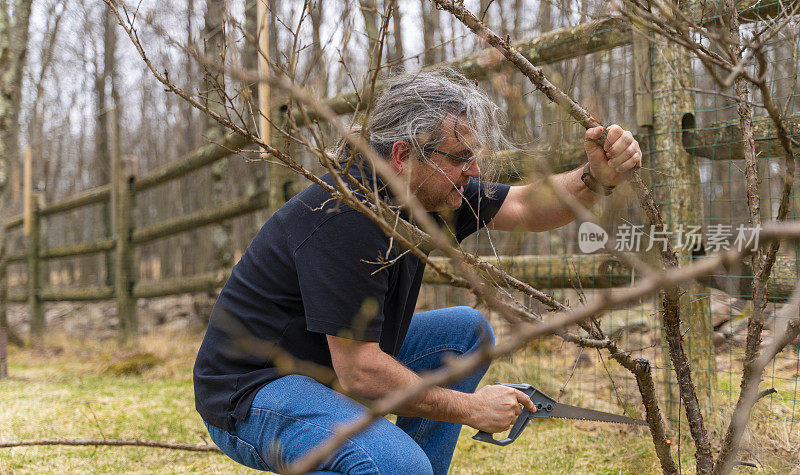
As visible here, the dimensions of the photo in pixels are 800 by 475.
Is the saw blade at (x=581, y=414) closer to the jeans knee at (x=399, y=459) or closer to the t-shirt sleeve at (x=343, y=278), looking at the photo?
the jeans knee at (x=399, y=459)

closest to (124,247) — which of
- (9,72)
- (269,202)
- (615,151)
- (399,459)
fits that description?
(9,72)

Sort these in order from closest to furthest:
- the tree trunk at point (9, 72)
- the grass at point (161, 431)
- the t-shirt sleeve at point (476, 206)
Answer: the t-shirt sleeve at point (476, 206)
the grass at point (161, 431)
the tree trunk at point (9, 72)

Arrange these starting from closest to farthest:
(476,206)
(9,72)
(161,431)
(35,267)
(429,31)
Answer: (476,206) < (161,431) < (9,72) < (429,31) < (35,267)

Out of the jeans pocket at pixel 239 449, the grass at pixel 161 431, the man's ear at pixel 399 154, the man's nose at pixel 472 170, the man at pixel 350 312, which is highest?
the man's ear at pixel 399 154

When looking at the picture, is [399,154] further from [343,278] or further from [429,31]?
[429,31]

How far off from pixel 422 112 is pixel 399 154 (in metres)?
0.13

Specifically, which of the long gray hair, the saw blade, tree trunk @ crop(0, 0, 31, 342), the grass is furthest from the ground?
tree trunk @ crop(0, 0, 31, 342)

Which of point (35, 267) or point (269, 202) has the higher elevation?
point (269, 202)

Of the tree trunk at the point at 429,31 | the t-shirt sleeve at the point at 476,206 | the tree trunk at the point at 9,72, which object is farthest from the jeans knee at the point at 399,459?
the tree trunk at the point at 9,72

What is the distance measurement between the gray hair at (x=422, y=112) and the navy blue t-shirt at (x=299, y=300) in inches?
6.4

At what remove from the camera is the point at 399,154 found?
5.85ft

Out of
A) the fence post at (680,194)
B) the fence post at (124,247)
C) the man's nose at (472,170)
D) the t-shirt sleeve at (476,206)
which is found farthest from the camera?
the fence post at (124,247)

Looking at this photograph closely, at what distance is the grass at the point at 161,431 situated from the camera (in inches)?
96.3

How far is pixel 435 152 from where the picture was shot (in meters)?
1.77
